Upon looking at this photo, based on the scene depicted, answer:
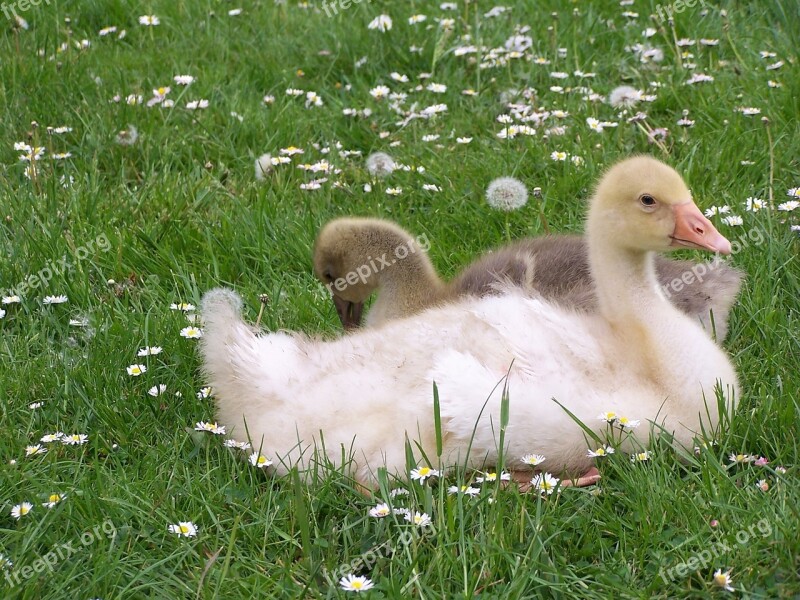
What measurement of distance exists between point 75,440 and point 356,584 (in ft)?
4.03

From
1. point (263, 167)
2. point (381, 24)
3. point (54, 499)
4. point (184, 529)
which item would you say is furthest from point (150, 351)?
point (381, 24)

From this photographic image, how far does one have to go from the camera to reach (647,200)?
11.7 feet

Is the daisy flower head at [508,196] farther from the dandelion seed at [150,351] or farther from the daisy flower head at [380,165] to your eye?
the dandelion seed at [150,351]

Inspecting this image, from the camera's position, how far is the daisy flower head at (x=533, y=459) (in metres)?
3.23

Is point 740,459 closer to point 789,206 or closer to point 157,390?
point 789,206

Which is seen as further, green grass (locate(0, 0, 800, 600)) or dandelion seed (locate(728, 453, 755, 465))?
dandelion seed (locate(728, 453, 755, 465))

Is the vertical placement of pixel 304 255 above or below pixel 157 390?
above

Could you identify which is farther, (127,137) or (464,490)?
(127,137)

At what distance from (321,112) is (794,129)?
2.55 metres

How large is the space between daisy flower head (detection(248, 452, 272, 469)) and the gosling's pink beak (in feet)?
4.81

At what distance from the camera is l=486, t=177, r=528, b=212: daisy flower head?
4988 millimetres

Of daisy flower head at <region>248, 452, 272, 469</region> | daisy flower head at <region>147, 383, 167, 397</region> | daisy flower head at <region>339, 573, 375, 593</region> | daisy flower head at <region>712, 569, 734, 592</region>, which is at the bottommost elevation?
daisy flower head at <region>712, 569, 734, 592</region>
